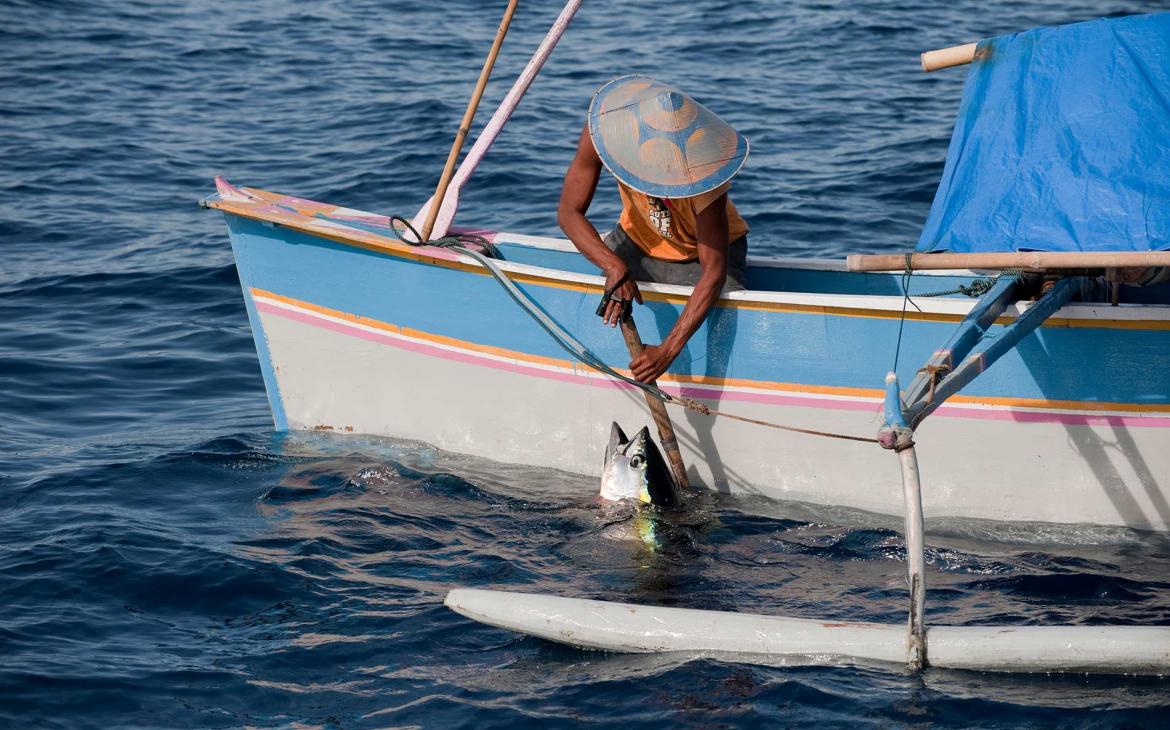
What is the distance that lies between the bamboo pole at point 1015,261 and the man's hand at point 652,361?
3.48ft

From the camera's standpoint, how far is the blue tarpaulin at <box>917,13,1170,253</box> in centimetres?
530

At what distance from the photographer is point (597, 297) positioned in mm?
6219

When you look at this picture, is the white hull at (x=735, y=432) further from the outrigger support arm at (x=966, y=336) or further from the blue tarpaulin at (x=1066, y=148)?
the blue tarpaulin at (x=1066, y=148)

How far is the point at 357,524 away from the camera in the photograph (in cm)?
621

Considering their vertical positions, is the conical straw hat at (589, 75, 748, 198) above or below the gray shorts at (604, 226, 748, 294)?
above

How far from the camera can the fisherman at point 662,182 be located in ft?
18.8

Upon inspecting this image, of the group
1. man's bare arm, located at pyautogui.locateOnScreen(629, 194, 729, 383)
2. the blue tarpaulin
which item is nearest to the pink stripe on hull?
man's bare arm, located at pyautogui.locateOnScreen(629, 194, 729, 383)

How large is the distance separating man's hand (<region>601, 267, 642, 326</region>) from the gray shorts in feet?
0.97

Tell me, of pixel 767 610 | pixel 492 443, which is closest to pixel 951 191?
pixel 767 610

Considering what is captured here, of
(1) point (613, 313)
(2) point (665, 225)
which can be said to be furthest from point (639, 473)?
(2) point (665, 225)

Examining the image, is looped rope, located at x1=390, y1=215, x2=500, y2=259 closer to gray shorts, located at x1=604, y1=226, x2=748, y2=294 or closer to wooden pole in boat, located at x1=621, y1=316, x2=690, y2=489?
gray shorts, located at x1=604, y1=226, x2=748, y2=294

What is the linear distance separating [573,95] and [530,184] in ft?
8.78

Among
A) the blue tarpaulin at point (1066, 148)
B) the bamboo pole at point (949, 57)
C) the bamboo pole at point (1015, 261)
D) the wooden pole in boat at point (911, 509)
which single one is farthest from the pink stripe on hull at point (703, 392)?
the bamboo pole at point (949, 57)

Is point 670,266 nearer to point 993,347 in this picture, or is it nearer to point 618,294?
point 618,294
